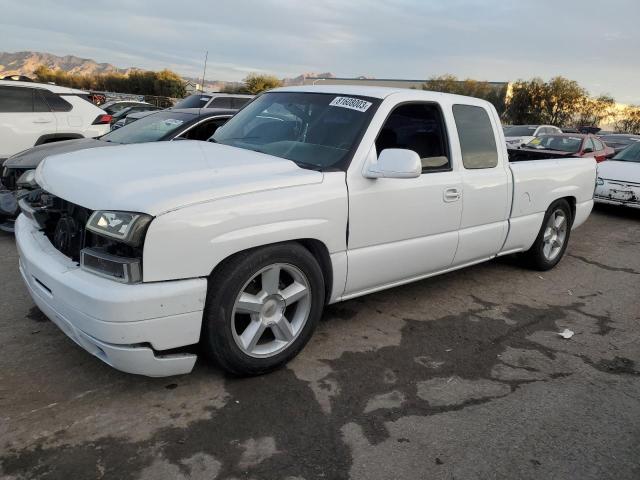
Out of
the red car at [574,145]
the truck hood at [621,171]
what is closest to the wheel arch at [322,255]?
the truck hood at [621,171]

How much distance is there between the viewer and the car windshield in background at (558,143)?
12113mm

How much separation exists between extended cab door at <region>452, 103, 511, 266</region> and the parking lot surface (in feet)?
2.07

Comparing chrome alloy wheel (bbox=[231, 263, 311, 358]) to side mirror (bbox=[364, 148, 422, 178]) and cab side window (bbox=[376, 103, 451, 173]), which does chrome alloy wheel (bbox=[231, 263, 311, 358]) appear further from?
cab side window (bbox=[376, 103, 451, 173])

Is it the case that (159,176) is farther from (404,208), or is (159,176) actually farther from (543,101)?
(543,101)

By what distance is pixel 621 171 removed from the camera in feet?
32.5

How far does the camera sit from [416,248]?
4.07 metres

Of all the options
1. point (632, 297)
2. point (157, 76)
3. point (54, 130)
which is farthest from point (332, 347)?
point (157, 76)

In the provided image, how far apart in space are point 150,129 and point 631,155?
9.15 metres

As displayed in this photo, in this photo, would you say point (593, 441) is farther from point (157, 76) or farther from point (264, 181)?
point (157, 76)

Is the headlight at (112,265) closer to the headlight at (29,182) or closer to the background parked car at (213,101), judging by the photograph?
the headlight at (29,182)

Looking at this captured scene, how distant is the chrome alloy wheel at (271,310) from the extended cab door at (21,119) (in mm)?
6514

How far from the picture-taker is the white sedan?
31.5 feet

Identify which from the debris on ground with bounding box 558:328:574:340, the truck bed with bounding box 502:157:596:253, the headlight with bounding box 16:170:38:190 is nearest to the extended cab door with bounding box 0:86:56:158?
the headlight with bounding box 16:170:38:190

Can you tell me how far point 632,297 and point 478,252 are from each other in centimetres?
188
